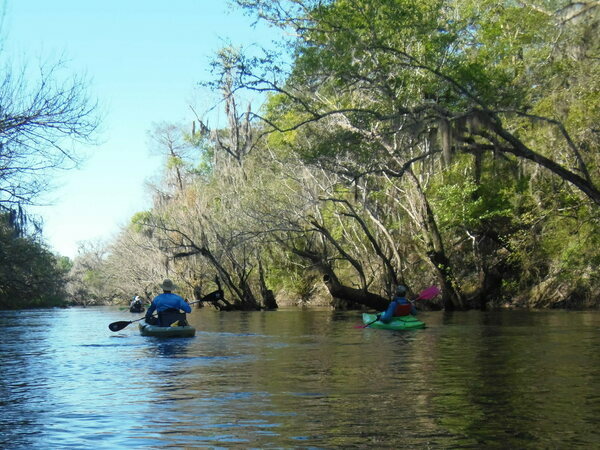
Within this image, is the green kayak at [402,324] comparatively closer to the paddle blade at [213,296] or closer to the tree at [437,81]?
the tree at [437,81]

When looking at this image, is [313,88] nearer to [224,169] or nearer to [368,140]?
[368,140]

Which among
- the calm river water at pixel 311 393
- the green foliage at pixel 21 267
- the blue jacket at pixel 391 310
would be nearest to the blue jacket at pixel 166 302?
the calm river water at pixel 311 393

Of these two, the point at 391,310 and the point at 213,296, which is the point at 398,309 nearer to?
the point at 391,310

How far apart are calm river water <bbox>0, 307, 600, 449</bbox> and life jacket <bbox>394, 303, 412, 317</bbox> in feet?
7.24

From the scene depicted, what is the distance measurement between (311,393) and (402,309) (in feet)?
38.2

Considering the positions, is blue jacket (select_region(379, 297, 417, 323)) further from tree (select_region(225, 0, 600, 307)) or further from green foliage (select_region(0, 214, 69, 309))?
green foliage (select_region(0, 214, 69, 309))

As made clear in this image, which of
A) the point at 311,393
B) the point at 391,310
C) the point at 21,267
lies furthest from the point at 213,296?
the point at 21,267

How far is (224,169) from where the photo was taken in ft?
147

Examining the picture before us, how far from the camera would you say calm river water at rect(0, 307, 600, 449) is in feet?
24.3

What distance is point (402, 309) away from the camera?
21453 mm

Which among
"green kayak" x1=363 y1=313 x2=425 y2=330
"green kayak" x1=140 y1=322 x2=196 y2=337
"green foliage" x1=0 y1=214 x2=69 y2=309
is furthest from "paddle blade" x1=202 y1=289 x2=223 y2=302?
"green foliage" x1=0 y1=214 x2=69 y2=309

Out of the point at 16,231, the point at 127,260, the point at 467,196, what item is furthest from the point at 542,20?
the point at 127,260

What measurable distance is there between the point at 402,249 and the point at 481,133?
16.3 metres

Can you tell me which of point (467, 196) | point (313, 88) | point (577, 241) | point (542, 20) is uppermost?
point (542, 20)
